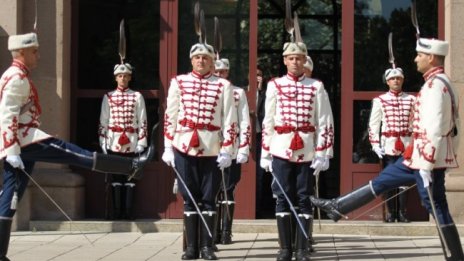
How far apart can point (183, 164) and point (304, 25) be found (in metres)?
7.73

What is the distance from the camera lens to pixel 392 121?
13703mm

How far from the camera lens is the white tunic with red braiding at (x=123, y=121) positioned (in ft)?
45.3

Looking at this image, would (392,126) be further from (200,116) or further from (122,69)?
(200,116)

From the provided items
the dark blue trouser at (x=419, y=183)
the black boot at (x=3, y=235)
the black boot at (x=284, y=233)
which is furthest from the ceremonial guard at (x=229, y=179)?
the black boot at (x=3, y=235)

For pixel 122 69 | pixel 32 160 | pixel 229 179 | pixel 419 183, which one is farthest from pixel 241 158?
pixel 122 69

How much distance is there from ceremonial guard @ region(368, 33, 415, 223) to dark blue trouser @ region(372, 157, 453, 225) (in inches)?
154

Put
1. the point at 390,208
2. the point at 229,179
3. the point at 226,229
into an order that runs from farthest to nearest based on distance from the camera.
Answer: the point at 390,208 < the point at 229,179 < the point at 226,229

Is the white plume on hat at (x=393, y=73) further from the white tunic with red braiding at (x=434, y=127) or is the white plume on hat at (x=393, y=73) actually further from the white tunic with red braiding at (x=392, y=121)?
the white tunic with red braiding at (x=434, y=127)

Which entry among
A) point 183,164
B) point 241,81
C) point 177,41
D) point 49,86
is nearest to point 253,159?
point 241,81

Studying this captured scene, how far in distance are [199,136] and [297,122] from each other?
1.01m

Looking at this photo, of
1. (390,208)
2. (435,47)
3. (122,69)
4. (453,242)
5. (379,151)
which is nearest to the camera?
(453,242)

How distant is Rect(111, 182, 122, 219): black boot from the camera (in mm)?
13845

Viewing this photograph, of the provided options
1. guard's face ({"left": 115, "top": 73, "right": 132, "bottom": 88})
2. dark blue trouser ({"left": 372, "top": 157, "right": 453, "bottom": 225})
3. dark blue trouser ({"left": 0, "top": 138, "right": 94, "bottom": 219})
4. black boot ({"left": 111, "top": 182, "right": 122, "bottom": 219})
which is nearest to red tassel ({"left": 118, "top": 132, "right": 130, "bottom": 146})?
black boot ({"left": 111, "top": 182, "right": 122, "bottom": 219})

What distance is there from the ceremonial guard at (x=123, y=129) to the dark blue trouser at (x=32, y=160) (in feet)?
11.6
